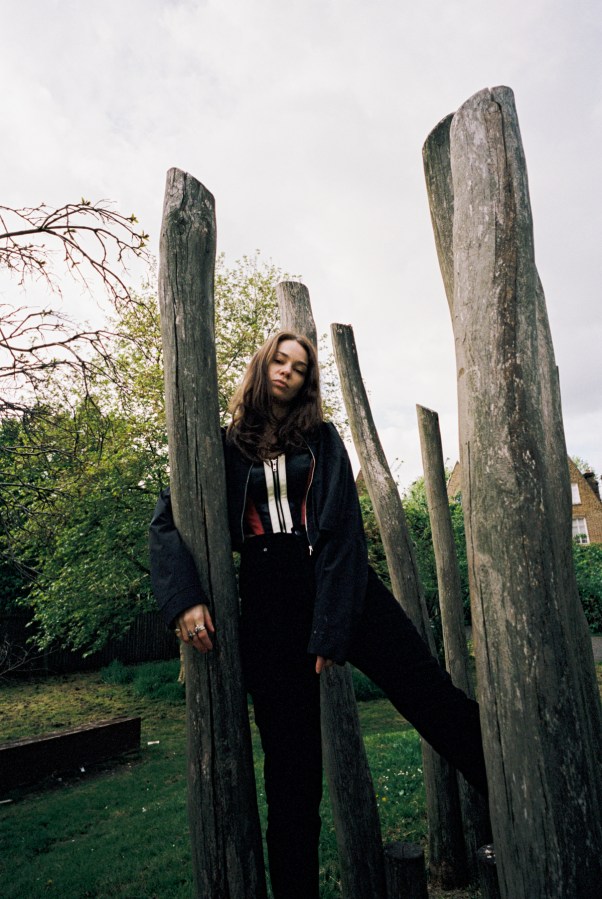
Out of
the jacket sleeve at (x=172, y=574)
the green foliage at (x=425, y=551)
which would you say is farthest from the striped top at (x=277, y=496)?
the green foliage at (x=425, y=551)

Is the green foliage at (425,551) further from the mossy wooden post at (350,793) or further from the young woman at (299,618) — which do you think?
the young woman at (299,618)

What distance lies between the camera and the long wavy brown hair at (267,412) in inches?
91.6

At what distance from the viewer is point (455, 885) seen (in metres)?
3.32

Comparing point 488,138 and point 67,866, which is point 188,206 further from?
point 67,866

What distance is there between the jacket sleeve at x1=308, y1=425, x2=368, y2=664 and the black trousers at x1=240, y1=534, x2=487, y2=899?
0.12m

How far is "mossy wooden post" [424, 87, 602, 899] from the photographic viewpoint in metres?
1.50

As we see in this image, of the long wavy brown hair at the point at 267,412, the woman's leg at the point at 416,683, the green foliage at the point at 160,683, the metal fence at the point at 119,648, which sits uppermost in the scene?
the long wavy brown hair at the point at 267,412

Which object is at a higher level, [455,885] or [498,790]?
[498,790]

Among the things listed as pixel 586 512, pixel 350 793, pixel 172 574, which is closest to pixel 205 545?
pixel 172 574

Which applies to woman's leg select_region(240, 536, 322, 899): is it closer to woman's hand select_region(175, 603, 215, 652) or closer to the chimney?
woman's hand select_region(175, 603, 215, 652)

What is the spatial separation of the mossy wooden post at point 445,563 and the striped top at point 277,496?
6.88 ft

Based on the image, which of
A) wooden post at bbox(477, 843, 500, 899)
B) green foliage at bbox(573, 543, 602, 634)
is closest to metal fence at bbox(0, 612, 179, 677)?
green foliage at bbox(573, 543, 602, 634)

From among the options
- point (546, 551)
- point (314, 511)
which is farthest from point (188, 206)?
point (546, 551)

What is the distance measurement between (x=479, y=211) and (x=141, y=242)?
3.66 m
